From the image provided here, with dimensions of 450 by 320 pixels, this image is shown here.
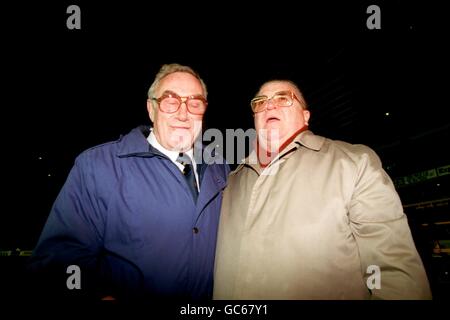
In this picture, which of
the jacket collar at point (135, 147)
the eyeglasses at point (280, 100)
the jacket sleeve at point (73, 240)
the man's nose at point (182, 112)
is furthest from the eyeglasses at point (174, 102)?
the jacket sleeve at point (73, 240)

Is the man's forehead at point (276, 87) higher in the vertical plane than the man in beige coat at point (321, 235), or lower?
higher

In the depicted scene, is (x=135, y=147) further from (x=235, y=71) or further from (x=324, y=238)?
(x=235, y=71)

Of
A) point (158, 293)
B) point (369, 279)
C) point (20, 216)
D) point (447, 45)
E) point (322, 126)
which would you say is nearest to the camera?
point (369, 279)

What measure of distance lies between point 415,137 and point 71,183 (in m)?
11.3

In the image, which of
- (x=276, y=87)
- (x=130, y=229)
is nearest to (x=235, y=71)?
(x=276, y=87)

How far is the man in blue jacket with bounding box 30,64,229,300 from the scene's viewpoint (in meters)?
2.10

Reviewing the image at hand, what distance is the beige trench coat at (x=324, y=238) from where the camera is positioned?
1.87 meters

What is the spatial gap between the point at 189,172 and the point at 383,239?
5.67ft

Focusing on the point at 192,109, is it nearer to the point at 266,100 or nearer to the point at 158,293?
the point at 266,100

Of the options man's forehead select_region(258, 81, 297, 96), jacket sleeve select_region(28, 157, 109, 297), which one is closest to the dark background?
man's forehead select_region(258, 81, 297, 96)

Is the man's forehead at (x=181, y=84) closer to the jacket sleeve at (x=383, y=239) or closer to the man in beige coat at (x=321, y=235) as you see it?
the man in beige coat at (x=321, y=235)

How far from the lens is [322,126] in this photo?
8.23 m

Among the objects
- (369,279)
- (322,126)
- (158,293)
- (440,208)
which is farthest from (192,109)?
(440,208)

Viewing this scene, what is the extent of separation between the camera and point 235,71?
Answer: 537 centimetres
